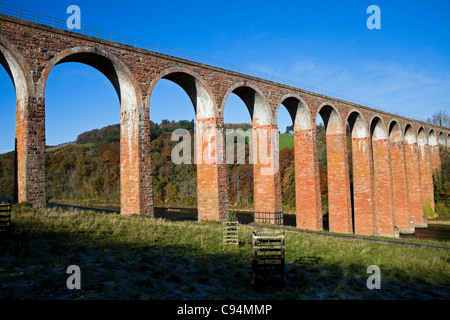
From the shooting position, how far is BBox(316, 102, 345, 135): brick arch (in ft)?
85.1

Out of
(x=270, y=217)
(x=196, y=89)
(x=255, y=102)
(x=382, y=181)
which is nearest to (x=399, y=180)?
(x=382, y=181)

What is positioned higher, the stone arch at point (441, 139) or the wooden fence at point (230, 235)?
the stone arch at point (441, 139)

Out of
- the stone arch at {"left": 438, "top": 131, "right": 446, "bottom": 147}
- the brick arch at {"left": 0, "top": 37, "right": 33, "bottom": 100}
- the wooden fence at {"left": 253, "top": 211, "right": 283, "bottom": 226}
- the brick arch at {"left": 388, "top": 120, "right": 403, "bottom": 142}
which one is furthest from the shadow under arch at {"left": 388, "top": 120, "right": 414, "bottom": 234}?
the brick arch at {"left": 0, "top": 37, "right": 33, "bottom": 100}

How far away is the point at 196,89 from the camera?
18844 millimetres

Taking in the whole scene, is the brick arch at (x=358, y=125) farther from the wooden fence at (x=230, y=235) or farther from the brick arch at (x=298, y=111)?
the wooden fence at (x=230, y=235)

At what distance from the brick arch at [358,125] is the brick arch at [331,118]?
2.54 metres

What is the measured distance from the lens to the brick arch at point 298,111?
934 inches

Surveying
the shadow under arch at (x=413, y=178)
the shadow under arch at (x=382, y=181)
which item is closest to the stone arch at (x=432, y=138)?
the shadow under arch at (x=413, y=178)

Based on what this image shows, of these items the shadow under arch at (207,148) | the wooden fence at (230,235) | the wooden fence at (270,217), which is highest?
the shadow under arch at (207,148)

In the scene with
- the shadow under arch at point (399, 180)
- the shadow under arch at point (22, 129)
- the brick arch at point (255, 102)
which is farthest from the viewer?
the shadow under arch at point (399, 180)

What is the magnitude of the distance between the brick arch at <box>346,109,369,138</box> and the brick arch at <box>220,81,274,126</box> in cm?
1044

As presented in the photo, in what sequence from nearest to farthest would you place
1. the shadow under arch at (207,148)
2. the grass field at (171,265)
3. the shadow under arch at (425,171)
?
the grass field at (171,265) < the shadow under arch at (207,148) < the shadow under arch at (425,171)

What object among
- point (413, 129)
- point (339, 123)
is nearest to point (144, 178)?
point (339, 123)
